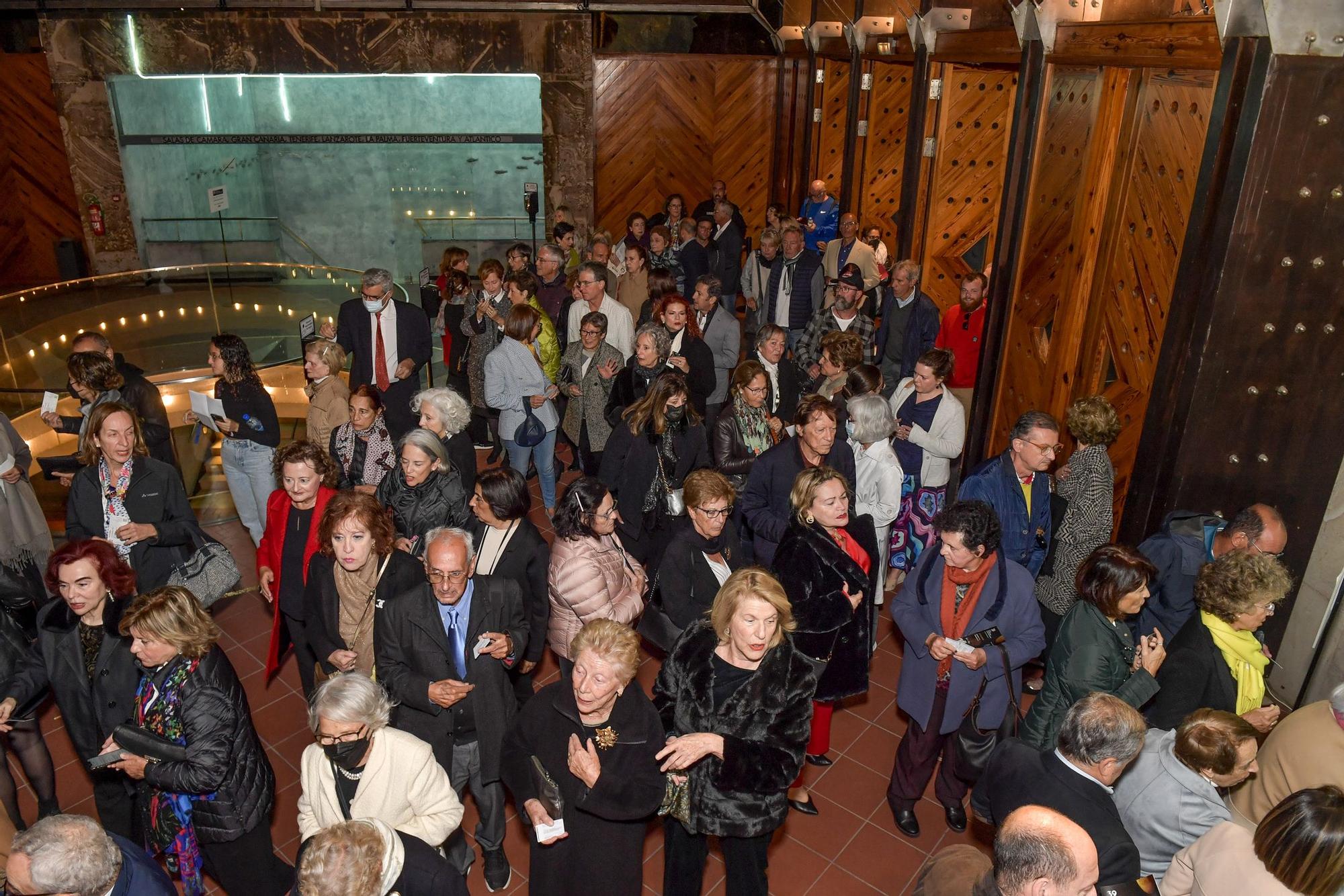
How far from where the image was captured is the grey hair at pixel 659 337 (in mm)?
6211

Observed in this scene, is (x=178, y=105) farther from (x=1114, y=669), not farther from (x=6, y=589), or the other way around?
(x=1114, y=669)

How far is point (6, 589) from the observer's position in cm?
438

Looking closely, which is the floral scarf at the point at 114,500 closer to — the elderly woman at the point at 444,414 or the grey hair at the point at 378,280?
the elderly woman at the point at 444,414

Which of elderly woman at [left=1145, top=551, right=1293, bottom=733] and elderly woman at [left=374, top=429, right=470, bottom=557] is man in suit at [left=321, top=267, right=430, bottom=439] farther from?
elderly woman at [left=1145, top=551, right=1293, bottom=733]

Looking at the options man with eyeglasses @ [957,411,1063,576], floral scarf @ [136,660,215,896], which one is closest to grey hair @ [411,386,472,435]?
floral scarf @ [136,660,215,896]

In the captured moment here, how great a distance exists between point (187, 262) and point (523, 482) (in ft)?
45.7

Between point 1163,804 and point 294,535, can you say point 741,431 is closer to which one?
point 294,535

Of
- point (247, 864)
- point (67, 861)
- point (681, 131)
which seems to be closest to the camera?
point (67, 861)

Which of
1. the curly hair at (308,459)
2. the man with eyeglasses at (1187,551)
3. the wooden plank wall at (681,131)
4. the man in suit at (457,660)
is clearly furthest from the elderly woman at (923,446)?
the wooden plank wall at (681,131)

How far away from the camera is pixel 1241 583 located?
12.2 feet

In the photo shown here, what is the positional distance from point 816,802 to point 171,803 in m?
2.87

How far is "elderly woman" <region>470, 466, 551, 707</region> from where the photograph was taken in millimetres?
4305

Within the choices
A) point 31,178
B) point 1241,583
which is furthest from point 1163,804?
point 31,178

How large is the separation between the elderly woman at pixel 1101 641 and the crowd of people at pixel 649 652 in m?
0.01
